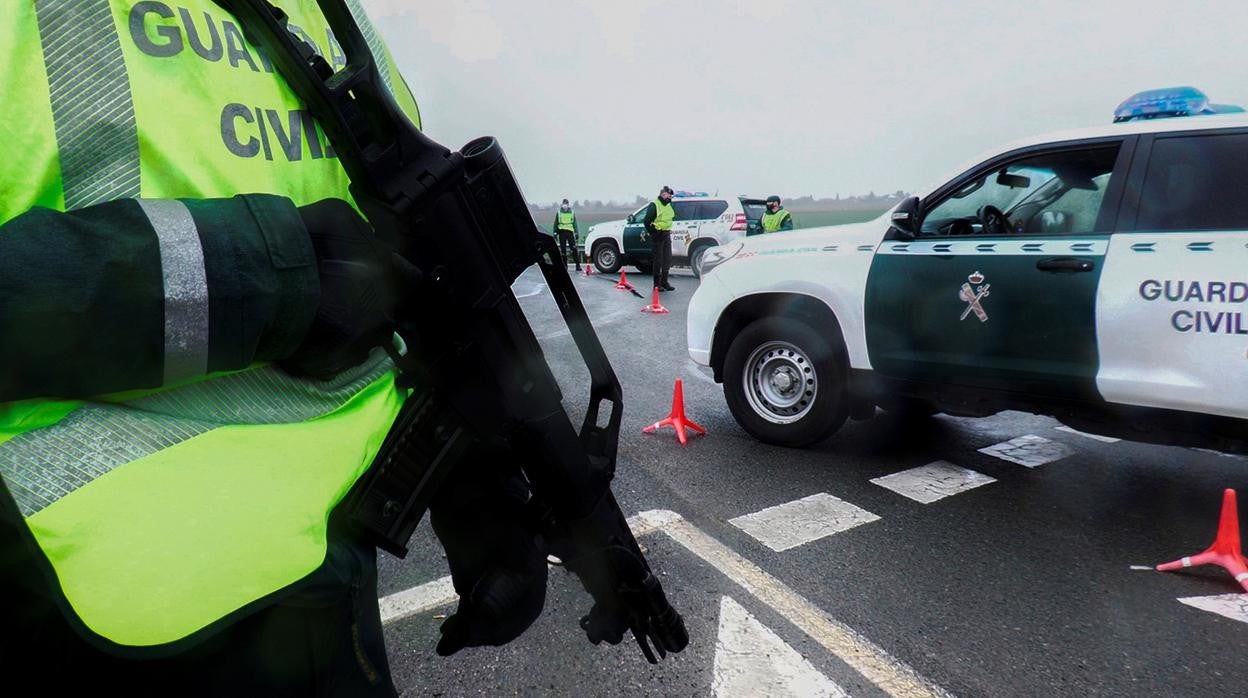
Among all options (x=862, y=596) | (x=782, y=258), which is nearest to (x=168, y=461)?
(x=862, y=596)

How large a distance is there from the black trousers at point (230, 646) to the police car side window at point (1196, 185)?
3466mm

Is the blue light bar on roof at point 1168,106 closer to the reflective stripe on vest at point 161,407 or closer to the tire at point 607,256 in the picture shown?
the reflective stripe on vest at point 161,407

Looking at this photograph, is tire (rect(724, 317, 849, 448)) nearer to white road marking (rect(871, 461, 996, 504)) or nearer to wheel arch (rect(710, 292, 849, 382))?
wheel arch (rect(710, 292, 849, 382))

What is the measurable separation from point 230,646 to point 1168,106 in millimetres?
4351

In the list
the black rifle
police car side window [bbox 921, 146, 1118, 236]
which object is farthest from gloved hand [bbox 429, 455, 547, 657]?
police car side window [bbox 921, 146, 1118, 236]

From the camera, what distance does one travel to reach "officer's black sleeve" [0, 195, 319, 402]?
59 centimetres

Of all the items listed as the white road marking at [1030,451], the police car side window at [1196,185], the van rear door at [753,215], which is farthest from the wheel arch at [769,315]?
the van rear door at [753,215]

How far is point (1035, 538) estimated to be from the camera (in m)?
2.97

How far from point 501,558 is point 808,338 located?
3001mm

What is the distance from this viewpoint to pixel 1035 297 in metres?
3.19

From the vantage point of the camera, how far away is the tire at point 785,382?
3.92 metres

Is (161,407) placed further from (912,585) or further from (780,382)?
(780,382)

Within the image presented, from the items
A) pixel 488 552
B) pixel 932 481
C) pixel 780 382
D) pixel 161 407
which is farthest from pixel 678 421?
pixel 161 407

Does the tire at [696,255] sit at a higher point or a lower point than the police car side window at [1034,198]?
lower
